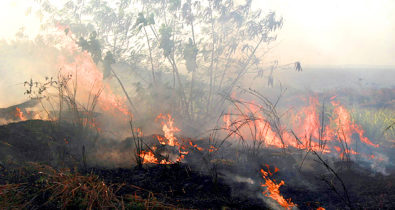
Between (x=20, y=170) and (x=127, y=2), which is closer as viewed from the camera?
(x=20, y=170)

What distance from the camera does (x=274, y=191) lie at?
535cm

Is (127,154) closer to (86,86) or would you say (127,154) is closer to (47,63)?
(86,86)

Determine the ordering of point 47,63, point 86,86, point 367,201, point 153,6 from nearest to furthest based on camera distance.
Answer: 1. point 367,201
2. point 153,6
3. point 86,86
4. point 47,63

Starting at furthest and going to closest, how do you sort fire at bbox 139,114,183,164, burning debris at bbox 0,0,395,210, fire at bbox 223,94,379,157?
fire at bbox 223,94,379,157 → fire at bbox 139,114,183,164 → burning debris at bbox 0,0,395,210

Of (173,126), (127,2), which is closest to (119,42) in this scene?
(127,2)

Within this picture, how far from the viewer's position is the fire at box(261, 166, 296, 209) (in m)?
4.87

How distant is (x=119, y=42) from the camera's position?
1323 cm

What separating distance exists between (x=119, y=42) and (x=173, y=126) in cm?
474

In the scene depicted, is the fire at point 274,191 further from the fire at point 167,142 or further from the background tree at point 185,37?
the background tree at point 185,37

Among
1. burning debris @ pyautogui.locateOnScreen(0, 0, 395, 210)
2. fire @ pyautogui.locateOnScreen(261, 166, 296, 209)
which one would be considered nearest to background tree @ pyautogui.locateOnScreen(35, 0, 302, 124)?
burning debris @ pyautogui.locateOnScreen(0, 0, 395, 210)

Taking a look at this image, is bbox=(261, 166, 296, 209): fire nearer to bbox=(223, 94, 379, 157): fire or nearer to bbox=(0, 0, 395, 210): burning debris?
bbox=(0, 0, 395, 210): burning debris

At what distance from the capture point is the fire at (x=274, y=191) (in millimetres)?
4871

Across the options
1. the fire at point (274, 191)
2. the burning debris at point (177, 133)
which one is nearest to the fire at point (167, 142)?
the burning debris at point (177, 133)

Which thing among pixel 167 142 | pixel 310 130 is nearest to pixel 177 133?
pixel 167 142
